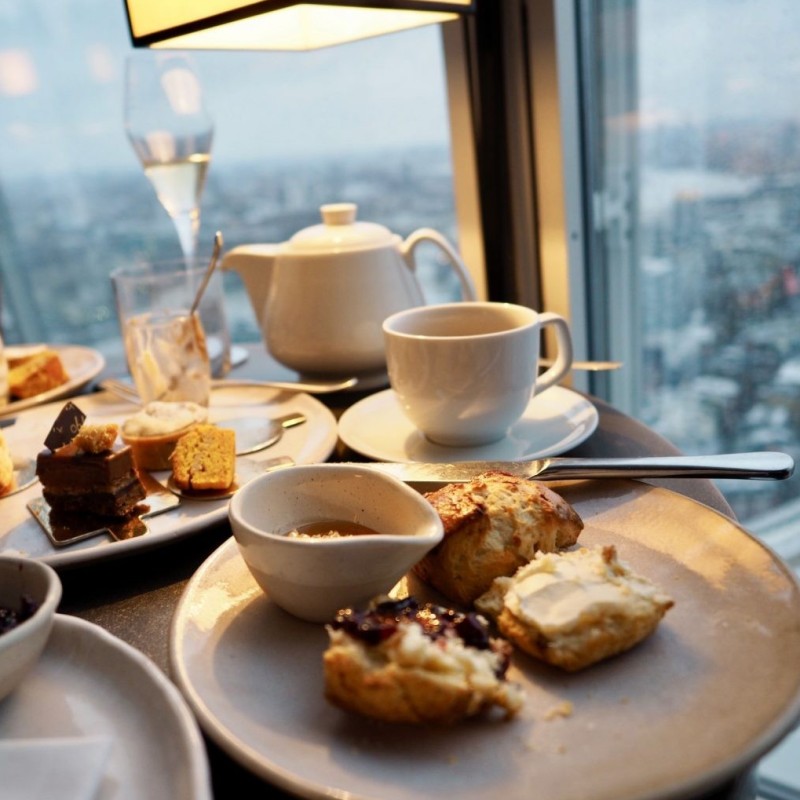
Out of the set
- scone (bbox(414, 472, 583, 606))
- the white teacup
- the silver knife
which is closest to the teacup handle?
the white teacup

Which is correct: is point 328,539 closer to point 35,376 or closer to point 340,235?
point 340,235

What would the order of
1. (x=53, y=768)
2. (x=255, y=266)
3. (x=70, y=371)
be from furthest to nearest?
1. (x=70, y=371)
2. (x=255, y=266)
3. (x=53, y=768)

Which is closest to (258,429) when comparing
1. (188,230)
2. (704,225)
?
(188,230)

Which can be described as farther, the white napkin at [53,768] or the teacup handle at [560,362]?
the teacup handle at [560,362]

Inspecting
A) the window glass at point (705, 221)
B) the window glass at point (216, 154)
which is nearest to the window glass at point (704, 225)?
the window glass at point (705, 221)

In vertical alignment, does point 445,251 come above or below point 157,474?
above

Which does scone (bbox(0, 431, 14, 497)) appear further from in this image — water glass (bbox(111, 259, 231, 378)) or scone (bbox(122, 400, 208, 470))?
water glass (bbox(111, 259, 231, 378))

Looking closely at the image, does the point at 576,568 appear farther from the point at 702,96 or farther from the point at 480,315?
the point at 702,96

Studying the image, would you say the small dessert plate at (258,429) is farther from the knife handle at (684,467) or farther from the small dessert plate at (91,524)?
the knife handle at (684,467)
